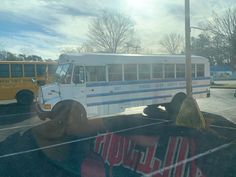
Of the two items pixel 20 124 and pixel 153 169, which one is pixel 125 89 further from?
pixel 153 169

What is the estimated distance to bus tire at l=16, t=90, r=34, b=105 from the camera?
52.7 ft

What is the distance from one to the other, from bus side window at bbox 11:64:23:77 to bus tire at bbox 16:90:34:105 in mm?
1147

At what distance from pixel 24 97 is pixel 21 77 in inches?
52.6

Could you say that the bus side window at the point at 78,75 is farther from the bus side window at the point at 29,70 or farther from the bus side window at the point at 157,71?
the bus side window at the point at 29,70

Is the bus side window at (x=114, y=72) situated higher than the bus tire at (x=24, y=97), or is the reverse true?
the bus side window at (x=114, y=72)

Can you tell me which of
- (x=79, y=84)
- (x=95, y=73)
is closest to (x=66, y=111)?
(x=79, y=84)

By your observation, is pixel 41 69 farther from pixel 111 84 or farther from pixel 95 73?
pixel 111 84

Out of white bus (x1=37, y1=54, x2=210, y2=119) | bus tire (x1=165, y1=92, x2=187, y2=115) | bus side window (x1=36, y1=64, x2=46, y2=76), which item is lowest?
bus tire (x1=165, y1=92, x2=187, y2=115)

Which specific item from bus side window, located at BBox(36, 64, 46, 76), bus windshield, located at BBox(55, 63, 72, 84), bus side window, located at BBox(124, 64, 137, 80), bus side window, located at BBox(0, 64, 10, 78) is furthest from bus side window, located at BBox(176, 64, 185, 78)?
bus side window, located at BBox(0, 64, 10, 78)

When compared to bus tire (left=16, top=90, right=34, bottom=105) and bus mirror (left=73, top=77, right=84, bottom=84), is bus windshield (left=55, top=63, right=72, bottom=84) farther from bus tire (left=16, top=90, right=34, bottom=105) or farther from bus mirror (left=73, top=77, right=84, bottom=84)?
bus tire (left=16, top=90, right=34, bottom=105)

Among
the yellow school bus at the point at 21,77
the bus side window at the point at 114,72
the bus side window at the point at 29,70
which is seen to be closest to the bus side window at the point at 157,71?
the bus side window at the point at 114,72

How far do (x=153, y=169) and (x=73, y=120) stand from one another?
4.41 metres

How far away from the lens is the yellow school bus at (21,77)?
15359 millimetres

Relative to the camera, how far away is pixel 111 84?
10039mm
